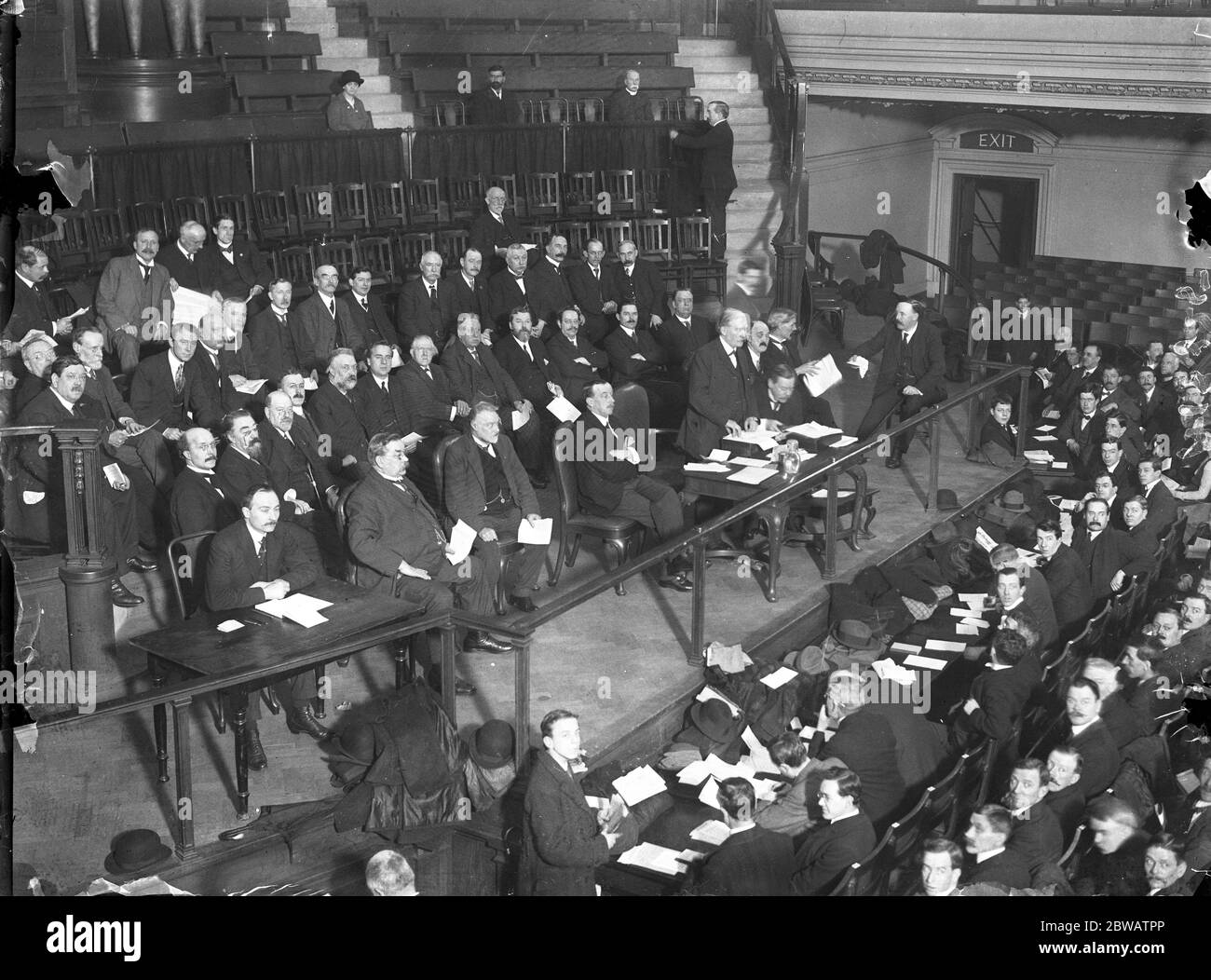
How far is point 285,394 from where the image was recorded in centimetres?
867

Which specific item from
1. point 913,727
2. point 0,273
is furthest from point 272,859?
point 913,727

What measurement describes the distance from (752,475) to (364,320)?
11.2 ft

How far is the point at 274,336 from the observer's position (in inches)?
407

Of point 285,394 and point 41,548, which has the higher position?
point 285,394

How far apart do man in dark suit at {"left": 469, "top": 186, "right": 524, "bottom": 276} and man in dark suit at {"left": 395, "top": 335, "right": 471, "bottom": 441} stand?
2951 millimetres

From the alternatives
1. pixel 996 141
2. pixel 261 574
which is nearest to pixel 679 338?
pixel 261 574

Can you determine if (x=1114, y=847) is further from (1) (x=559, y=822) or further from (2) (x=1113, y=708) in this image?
(1) (x=559, y=822)

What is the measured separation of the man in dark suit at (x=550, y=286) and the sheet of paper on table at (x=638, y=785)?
5649 mm

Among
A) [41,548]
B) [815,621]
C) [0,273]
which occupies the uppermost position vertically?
A: [0,273]

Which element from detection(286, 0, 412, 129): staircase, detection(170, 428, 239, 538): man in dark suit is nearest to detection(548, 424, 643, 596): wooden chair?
detection(170, 428, 239, 538): man in dark suit

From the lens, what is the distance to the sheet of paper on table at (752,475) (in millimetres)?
9250
